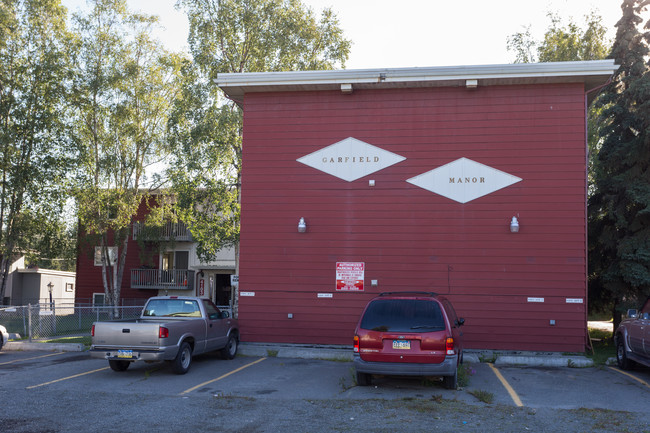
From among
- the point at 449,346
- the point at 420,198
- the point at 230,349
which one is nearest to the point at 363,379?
the point at 449,346

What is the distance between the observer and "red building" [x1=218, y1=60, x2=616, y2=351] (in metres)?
14.5

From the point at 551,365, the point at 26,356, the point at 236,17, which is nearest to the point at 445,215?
the point at 551,365

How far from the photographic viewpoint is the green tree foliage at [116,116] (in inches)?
1136

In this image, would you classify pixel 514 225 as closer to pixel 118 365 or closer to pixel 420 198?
pixel 420 198

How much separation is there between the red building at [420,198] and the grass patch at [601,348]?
2.41 feet

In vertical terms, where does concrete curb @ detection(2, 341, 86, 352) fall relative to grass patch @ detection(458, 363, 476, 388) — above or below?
below

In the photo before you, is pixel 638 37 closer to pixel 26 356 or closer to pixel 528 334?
pixel 528 334

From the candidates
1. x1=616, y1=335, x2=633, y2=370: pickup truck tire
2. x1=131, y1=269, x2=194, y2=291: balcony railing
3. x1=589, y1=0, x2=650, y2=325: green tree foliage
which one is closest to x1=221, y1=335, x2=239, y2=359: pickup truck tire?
x1=616, y1=335, x2=633, y2=370: pickup truck tire

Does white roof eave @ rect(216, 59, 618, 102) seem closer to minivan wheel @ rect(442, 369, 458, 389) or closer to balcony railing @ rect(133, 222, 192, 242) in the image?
minivan wheel @ rect(442, 369, 458, 389)

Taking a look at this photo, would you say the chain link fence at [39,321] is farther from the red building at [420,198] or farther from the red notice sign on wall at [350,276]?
the red notice sign on wall at [350,276]

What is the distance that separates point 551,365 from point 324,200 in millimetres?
6765

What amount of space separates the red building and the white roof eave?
34mm

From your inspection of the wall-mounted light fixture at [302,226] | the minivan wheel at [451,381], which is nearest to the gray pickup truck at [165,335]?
the wall-mounted light fixture at [302,226]

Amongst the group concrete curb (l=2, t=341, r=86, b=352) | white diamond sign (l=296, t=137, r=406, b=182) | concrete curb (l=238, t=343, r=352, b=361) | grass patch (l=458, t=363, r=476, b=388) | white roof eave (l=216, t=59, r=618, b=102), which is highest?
white roof eave (l=216, t=59, r=618, b=102)
